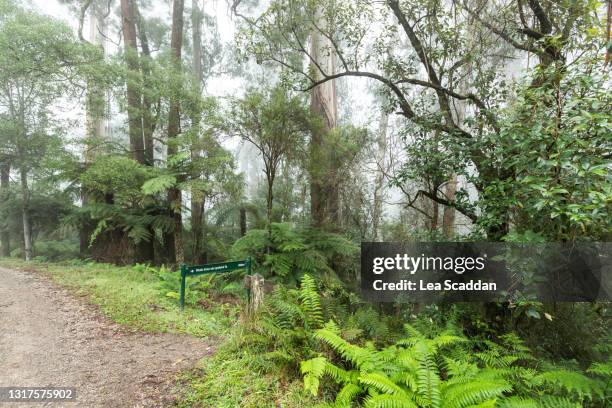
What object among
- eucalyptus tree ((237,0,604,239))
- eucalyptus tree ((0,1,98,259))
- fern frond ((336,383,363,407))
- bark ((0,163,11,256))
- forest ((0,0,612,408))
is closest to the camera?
fern frond ((336,383,363,407))

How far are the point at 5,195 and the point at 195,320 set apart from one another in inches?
364

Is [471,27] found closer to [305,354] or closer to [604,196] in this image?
[604,196]

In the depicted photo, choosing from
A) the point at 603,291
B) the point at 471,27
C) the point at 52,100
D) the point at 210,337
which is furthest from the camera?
the point at 52,100

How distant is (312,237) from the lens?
7102 mm

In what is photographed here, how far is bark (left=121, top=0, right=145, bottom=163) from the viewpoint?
8.05 m

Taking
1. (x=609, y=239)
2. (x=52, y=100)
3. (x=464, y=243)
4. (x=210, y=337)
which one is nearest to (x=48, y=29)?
(x=52, y=100)

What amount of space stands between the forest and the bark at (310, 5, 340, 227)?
0.05m

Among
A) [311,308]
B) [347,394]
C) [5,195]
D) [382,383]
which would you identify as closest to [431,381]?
[382,383]

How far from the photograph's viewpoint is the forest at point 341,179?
9.34ft

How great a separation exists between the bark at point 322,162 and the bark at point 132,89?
4.53 metres

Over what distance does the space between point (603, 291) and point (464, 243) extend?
153cm

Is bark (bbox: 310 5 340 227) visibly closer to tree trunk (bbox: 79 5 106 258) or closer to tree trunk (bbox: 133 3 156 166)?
tree trunk (bbox: 133 3 156 166)

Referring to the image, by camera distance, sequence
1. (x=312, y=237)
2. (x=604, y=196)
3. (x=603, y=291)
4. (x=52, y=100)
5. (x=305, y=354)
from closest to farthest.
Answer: (x=604, y=196) → (x=305, y=354) → (x=603, y=291) → (x=312, y=237) → (x=52, y=100)

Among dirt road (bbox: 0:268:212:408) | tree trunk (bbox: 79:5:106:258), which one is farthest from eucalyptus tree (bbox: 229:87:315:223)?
tree trunk (bbox: 79:5:106:258)
